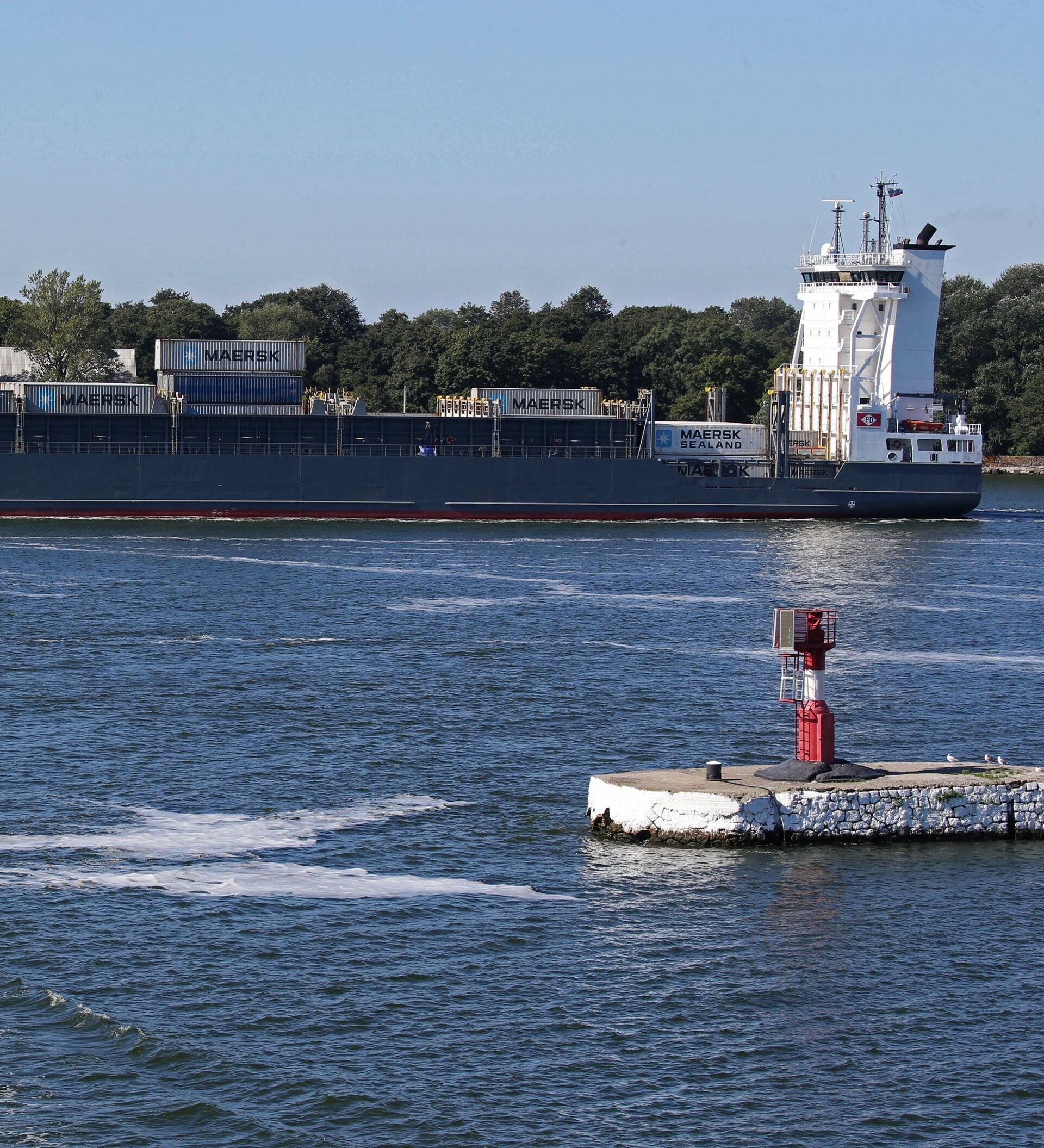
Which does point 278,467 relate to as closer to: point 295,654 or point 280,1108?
point 295,654

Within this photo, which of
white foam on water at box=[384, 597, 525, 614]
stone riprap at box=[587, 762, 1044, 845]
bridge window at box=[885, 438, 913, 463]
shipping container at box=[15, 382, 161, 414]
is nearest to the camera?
stone riprap at box=[587, 762, 1044, 845]

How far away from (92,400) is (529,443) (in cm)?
2350

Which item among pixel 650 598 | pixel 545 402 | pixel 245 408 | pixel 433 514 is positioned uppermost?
pixel 545 402

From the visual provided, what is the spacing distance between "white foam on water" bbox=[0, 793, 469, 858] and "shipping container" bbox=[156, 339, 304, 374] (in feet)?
212

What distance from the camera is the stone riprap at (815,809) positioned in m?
23.5

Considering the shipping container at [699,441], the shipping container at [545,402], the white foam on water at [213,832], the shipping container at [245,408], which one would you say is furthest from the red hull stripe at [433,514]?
the white foam on water at [213,832]

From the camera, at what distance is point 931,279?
3514 inches

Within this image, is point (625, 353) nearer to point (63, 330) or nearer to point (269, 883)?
point (63, 330)

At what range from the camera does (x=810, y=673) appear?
24.7m

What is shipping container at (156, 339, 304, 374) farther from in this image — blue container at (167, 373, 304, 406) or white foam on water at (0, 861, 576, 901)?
white foam on water at (0, 861, 576, 901)

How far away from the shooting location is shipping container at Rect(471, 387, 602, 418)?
88938 mm

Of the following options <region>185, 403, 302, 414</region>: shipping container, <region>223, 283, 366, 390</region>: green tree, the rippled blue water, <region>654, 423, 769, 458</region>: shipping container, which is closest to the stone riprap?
the rippled blue water

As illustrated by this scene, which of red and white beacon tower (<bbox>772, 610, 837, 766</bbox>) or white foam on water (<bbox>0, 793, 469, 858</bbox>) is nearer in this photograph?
white foam on water (<bbox>0, 793, 469, 858</bbox>)

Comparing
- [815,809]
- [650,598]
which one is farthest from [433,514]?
[815,809]
